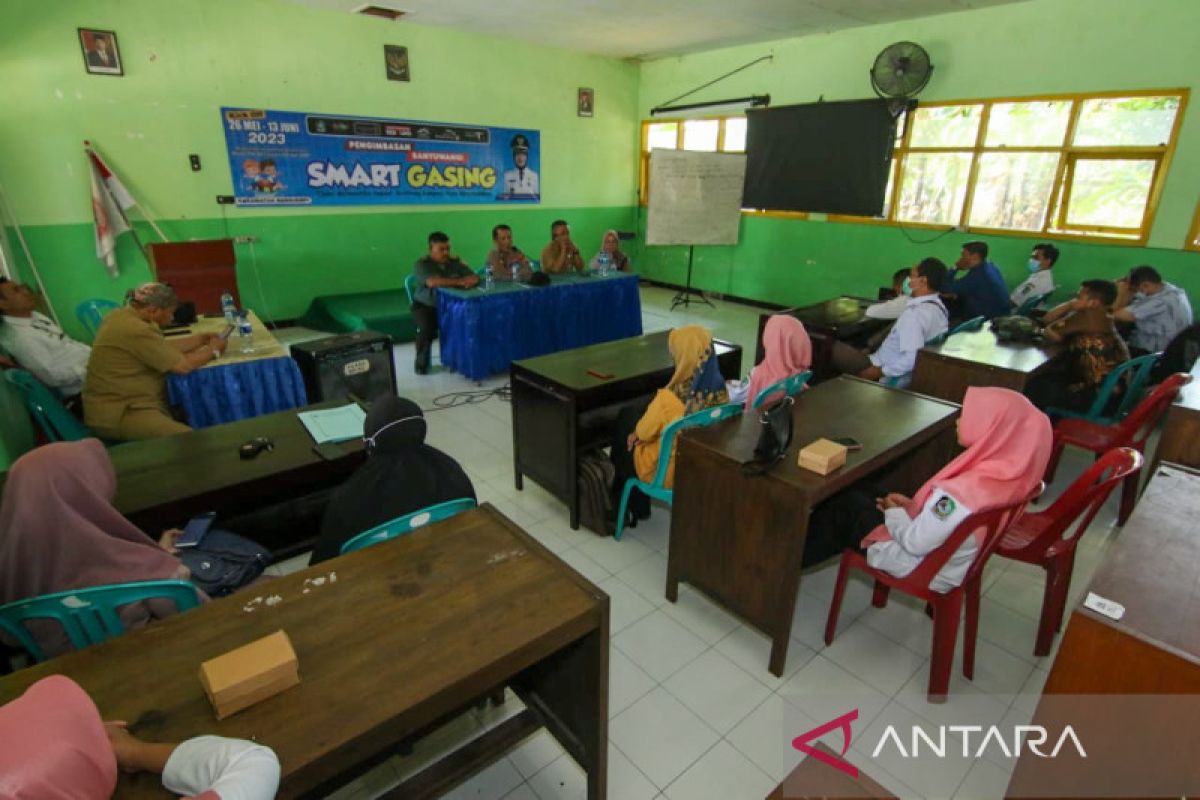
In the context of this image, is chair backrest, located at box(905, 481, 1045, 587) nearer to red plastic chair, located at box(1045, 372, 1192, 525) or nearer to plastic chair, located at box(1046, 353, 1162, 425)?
red plastic chair, located at box(1045, 372, 1192, 525)

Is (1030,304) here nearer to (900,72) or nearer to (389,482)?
(900,72)

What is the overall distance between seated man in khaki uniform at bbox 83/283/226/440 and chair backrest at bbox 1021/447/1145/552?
3.71 metres

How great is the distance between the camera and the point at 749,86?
712cm

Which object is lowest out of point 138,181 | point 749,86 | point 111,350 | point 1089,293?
point 111,350

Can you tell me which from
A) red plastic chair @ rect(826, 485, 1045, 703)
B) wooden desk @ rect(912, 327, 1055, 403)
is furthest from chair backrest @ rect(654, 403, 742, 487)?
wooden desk @ rect(912, 327, 1055, 403)

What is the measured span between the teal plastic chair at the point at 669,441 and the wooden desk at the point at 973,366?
5.22 ft

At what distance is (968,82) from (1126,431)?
4294mm

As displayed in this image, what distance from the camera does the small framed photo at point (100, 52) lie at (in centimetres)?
486

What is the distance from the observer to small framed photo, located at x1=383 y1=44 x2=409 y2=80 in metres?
6.22

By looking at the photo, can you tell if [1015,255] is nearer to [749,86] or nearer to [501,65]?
[749,86]

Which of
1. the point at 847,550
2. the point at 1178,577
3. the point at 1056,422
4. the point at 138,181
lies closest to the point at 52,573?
the point at 847,550

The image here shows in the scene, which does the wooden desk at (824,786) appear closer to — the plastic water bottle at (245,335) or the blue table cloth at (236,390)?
the blue table cloth at (236,390)


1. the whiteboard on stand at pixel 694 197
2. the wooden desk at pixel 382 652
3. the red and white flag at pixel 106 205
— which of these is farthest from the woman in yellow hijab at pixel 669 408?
the red and white flag at pixel 106 205

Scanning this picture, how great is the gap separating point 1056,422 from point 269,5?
709 centimetres
